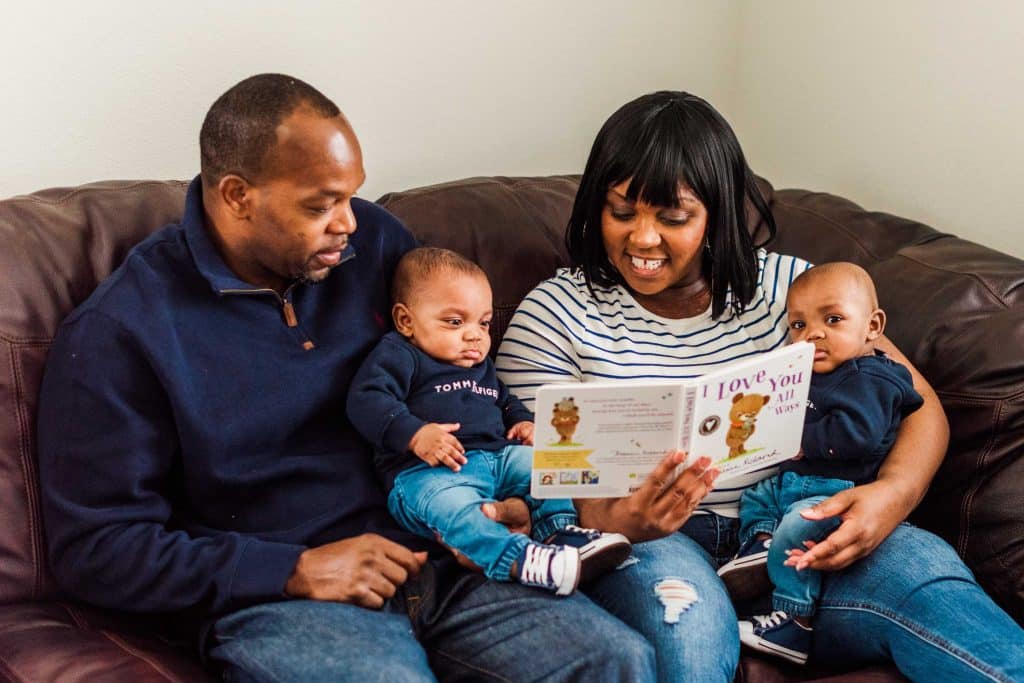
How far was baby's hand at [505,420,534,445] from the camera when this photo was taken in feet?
6.08

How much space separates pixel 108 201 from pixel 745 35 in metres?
1.74

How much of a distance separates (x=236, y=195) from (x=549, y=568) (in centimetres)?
71

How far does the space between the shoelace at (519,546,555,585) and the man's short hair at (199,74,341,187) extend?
2.22 ft

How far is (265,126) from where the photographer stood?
1.62 m

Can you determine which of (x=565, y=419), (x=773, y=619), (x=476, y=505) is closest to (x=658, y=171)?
(x=565, y=419)

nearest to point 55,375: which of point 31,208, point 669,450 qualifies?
point 31,208

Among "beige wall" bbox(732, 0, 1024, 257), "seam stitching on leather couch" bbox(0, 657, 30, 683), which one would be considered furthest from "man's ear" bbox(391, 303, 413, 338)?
"beige wall" bbox(732, 0, 1024, 257)

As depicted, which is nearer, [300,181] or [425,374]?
[300,181]

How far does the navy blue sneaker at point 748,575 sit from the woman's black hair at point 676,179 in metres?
0.44

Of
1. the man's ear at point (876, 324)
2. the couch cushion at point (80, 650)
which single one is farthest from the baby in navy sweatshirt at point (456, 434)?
the man's ear at point (876, 324)

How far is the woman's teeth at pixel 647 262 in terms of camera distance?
1961 millimetres

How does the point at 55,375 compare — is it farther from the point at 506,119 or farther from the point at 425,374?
the point at 506,119

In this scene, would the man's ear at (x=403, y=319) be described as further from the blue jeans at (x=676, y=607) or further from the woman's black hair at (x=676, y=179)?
the blue jeans at (x=676, y=607)

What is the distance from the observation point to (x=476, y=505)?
1683 mm
